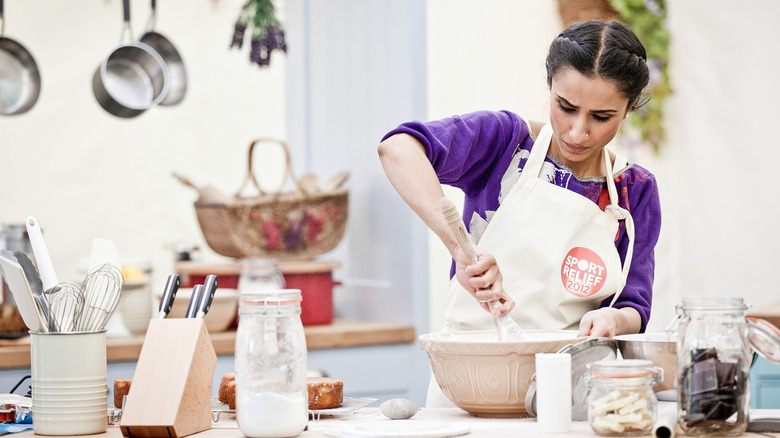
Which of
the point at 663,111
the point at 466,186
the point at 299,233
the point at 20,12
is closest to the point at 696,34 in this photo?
the point at 663,111

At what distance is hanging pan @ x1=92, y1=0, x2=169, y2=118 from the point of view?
3104mm

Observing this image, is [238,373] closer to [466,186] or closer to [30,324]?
[30,324]

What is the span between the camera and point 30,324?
Result: 1356 mm

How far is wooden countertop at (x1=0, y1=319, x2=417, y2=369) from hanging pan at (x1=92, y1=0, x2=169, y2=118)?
30.7 inches

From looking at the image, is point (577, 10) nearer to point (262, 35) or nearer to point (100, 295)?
point (262, 35)

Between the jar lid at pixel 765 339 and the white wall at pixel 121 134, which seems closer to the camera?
the jar lid at pixel 765 339

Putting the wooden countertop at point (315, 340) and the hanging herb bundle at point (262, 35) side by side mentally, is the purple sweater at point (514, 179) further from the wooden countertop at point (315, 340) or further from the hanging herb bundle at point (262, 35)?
the hanging herb bundle at point (262, 35)

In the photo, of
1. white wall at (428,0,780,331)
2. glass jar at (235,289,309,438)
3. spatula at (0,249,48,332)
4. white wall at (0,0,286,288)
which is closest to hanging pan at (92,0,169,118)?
white wall at (0,0,286,288)

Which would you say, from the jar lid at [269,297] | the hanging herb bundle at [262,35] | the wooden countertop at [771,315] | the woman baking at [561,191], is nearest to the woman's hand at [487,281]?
the woman baking at [561,191]

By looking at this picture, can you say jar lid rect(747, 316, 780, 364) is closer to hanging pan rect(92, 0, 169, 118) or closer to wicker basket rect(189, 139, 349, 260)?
wicker basket rect(189, 139, 349, 260)

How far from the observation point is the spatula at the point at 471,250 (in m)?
1.38

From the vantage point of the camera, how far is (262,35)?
3.20m

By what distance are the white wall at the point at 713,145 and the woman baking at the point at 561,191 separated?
5.09 ft

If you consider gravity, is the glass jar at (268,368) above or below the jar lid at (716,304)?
below
